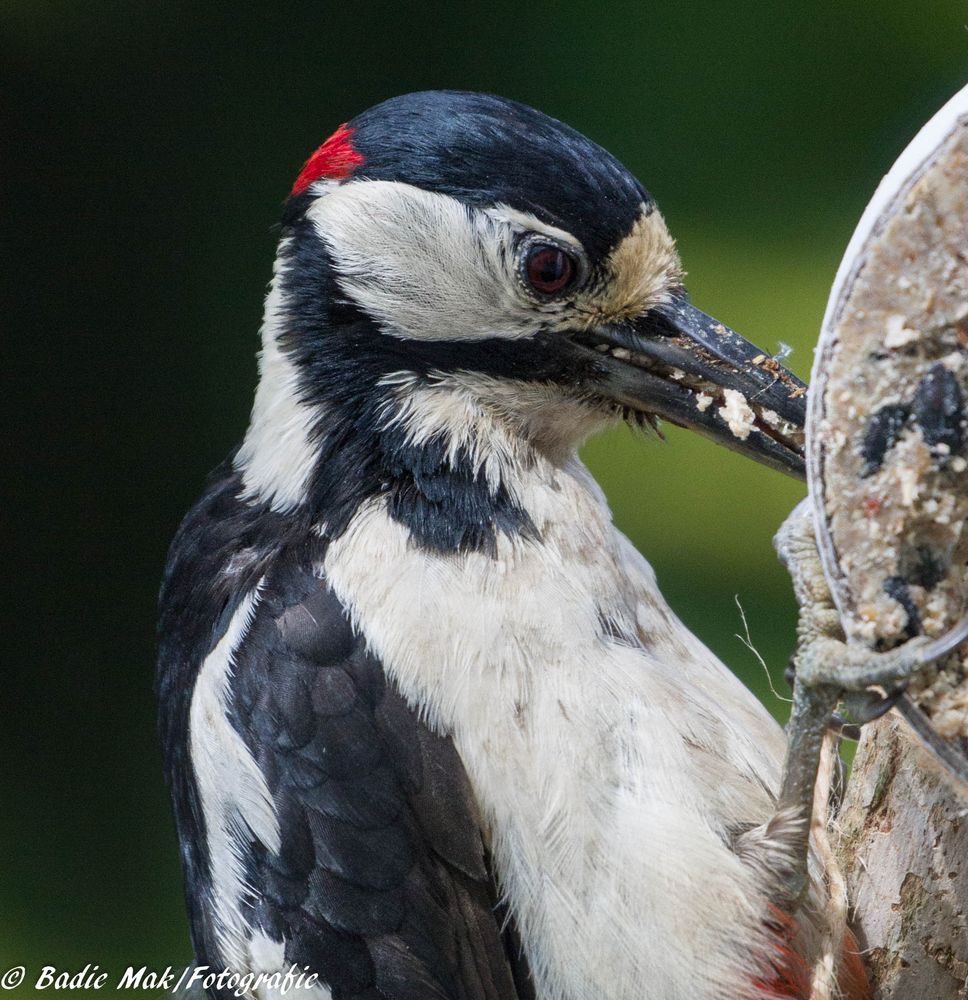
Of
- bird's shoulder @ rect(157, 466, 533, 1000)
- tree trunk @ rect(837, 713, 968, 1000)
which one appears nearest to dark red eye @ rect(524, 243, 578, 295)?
bird's shoulder @ rect(157, 466, 533, 1000)

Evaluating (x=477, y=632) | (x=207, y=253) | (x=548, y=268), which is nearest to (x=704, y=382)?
Result: (x=548, y=268)

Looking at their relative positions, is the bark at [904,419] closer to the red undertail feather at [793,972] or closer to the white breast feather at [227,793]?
the red undertail feather at [793,972]

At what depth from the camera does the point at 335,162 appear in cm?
106

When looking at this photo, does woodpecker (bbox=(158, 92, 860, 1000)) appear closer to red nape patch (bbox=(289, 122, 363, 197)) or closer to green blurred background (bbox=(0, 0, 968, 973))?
red nape patch (bbox=(289, 122, 363, 197))

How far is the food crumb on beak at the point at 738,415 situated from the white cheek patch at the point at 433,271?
155mm

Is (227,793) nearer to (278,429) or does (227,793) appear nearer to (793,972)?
(278,429)

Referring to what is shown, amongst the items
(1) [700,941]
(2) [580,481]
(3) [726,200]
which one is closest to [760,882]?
(1) [700,941]

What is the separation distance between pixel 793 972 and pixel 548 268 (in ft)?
1.84

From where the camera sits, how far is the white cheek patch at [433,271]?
39.3 inches

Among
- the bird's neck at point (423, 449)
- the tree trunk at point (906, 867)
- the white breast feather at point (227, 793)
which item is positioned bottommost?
the white breast feather at point (227, 793)

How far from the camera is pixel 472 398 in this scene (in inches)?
40.1

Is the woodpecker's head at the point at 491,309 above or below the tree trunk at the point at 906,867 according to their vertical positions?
above

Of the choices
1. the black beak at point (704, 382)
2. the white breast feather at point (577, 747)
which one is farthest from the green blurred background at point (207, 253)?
the white breast feather at point (577, 747)

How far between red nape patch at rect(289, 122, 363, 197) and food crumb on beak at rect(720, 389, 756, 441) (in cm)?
36
